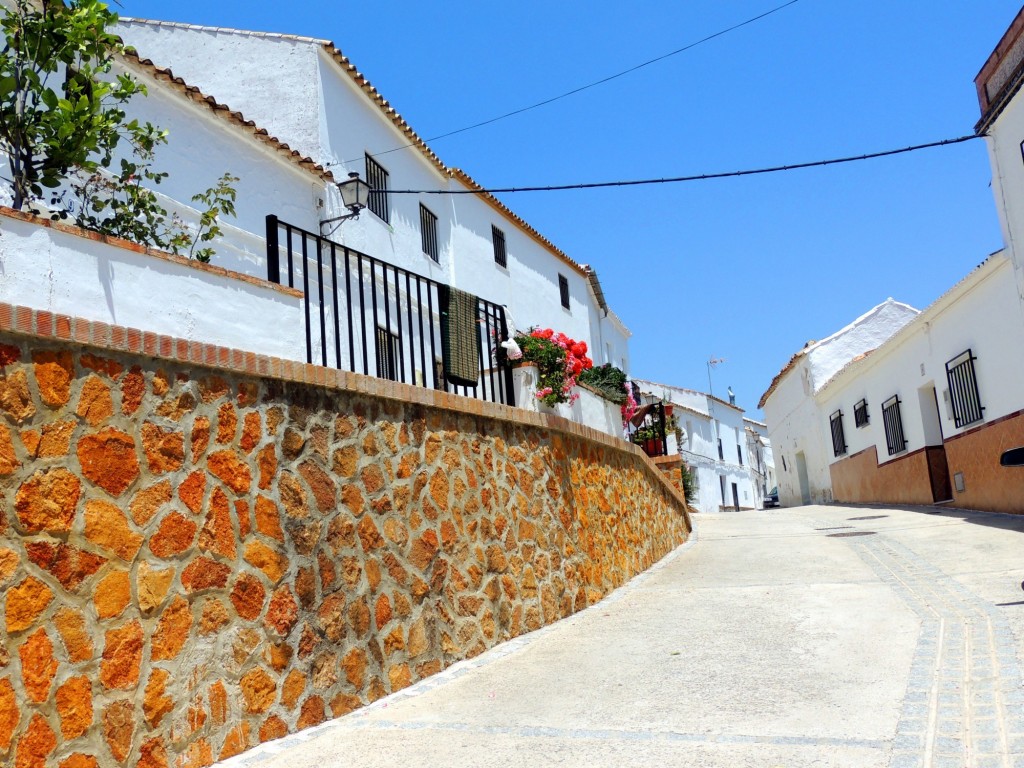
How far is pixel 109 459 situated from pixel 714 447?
131 feet

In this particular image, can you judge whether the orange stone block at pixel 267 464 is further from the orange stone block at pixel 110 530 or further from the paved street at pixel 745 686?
the paved street at pixel 745 686

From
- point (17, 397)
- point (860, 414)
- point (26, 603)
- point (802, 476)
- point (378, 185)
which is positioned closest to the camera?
point (26, 603)

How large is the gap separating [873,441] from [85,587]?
2010 cm

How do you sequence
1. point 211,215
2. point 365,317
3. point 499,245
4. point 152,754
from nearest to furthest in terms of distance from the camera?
point 152,754
point 211,215
point 365,317
point 499,245

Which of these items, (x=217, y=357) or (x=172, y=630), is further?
(x=217, y=357)

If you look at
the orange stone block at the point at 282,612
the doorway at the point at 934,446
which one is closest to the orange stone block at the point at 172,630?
the orange stone block at the point at 282,612

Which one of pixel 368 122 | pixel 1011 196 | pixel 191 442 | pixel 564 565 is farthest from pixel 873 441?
pixel 191 442

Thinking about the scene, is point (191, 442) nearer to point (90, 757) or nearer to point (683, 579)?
point (90, 757)

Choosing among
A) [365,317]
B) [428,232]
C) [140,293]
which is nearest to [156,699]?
[140,293]

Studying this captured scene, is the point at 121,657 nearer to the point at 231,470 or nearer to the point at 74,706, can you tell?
the point at 74,706

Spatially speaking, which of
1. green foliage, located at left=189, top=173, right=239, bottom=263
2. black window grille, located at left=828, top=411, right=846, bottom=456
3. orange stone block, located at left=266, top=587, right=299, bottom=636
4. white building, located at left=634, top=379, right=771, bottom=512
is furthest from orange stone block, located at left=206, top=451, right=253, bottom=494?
white building, located at left=634, top=379, right=771, bottom=512

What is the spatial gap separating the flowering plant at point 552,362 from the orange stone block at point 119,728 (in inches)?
213

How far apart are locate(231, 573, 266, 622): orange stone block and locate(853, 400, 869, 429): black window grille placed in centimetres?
1936

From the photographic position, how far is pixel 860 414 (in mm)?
21891
